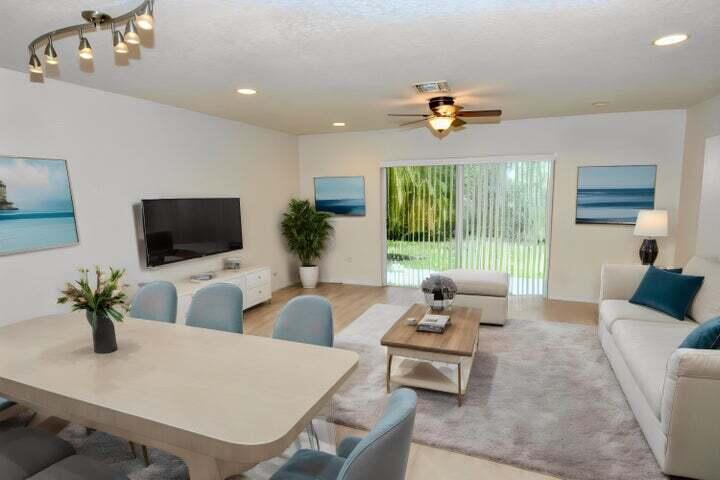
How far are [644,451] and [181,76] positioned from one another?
4.16 meters

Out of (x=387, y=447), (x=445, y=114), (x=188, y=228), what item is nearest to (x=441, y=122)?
(x=445, y=114)

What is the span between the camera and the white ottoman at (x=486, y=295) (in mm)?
4426

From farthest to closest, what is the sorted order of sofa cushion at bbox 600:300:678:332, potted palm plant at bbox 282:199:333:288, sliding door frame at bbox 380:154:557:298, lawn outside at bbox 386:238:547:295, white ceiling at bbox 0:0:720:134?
potted palm plant at bbox 282:199:333:288, lawn outside at bbox 386:238:547:295, sliding door frame at bbox 380:154:557:298, sofa cushion at bbox 600:300:678:332, white ceiling at bbox 0:0:720:134

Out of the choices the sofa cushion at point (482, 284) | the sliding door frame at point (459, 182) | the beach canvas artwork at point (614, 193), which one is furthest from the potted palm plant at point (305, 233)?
the beach canvas artwork at point (614, 193)

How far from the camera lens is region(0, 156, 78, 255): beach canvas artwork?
118 inches

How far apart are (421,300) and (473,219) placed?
1450mm

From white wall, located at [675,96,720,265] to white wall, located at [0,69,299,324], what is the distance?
17.8 feet

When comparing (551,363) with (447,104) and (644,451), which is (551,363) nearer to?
(644,451)

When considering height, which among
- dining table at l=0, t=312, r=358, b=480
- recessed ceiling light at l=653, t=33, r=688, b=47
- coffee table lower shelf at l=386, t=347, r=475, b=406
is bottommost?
coffee table lower shelf at l=386, t=347, r=475, b=406

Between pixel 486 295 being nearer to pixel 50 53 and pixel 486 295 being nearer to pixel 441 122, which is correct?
pixel 441 122

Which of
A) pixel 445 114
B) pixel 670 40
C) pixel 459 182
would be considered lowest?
pixel 459 182

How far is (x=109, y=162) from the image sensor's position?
3.75 meters

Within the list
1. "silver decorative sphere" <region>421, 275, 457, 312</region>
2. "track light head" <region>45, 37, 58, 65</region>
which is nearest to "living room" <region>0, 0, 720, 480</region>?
"track light head" <region>45, 37, 58, 65</region>

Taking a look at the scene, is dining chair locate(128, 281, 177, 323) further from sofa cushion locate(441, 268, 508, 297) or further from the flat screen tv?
sofa cushion locate(441, 268, 508, 297)
